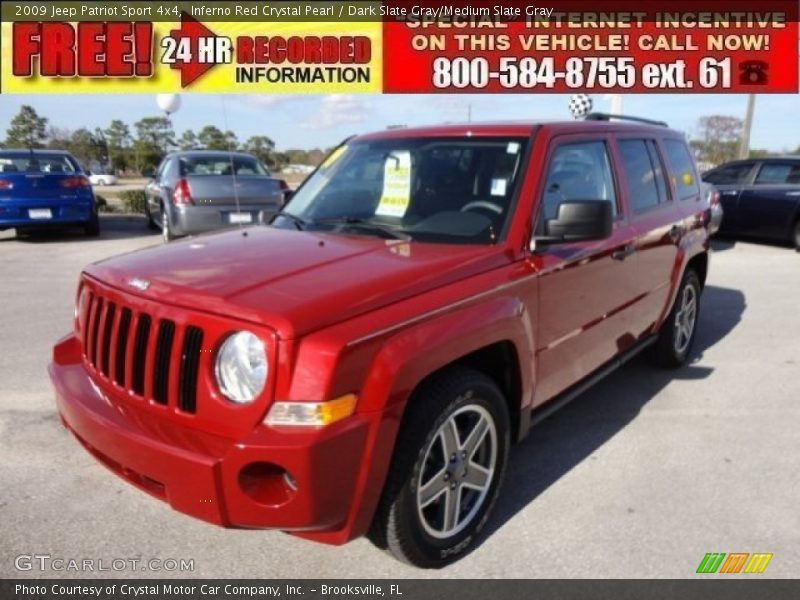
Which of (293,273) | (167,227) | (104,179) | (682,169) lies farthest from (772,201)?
(104,179)

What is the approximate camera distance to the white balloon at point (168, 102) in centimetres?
1373

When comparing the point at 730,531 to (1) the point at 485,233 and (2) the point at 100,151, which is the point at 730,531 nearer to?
(1) the point at 485,233

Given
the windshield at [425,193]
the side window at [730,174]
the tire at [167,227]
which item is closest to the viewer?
the windshield at [425,193]

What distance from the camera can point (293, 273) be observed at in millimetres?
2611

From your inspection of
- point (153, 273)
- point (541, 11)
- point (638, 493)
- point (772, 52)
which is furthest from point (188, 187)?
point (772, 52)

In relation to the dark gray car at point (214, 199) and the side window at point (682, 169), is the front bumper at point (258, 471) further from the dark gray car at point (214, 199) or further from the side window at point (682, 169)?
the dark gray car at point (214, 199)

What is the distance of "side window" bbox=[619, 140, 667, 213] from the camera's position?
4207 millimetres

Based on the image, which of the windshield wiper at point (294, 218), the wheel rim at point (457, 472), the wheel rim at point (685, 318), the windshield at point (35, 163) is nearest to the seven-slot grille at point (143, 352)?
the wheel rim at point (457, 472)

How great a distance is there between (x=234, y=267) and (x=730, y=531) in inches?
98.4

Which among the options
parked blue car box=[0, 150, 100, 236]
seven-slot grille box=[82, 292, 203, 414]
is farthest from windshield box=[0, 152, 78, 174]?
seven-slot grille box=[82, 292, 203, 414]

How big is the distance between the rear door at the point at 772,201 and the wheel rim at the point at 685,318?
751 cm

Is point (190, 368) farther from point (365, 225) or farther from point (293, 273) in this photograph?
point (365, 225)

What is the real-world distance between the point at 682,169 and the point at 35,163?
11143mm

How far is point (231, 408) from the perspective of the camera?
2225 millimetres
